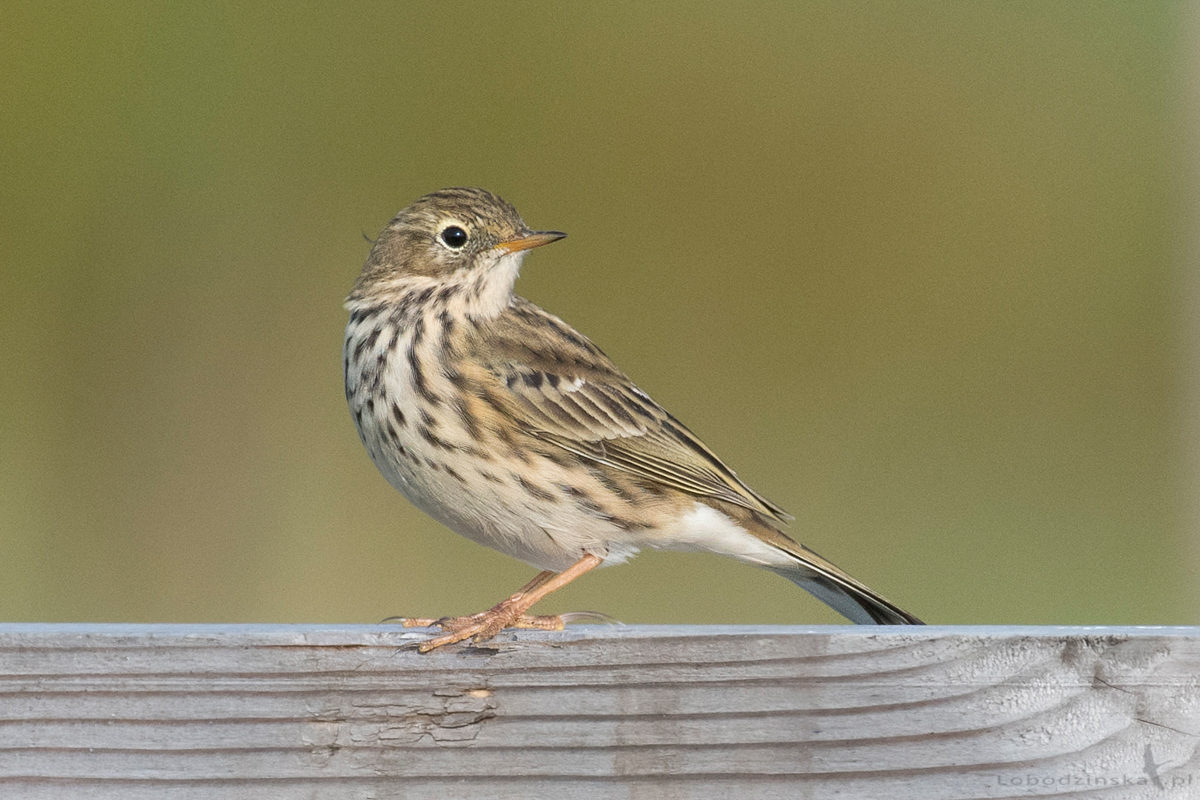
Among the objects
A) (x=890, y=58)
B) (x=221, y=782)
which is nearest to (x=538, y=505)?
(x=221, y=782)

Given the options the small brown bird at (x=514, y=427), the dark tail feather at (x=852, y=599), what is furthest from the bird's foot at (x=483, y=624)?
the dark tail feather at (x=852, y=599)

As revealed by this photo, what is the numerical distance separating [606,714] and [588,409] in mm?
2093

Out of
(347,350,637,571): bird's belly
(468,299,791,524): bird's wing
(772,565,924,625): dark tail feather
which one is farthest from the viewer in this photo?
(468,299,791,524): bird's wing

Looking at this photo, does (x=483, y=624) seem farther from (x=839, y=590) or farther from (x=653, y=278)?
(x=653, y=278)

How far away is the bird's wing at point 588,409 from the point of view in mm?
5059

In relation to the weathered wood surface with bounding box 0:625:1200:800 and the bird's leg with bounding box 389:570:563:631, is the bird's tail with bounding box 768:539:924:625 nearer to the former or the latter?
the bird's leg with bounding box 389:570:563:631

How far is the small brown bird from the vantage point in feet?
16.0

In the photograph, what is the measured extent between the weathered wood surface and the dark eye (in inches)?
86.9

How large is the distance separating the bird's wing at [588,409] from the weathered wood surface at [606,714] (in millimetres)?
1852

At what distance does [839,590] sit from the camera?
493 cm

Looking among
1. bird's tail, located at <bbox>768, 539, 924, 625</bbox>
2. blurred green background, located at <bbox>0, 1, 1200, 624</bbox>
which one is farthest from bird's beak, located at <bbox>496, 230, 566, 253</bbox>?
blurred green background, located at <bbox>0, 1, 1200, 624</bbox>

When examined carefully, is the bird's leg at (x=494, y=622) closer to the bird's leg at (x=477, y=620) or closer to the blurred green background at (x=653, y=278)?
the bird's leg at (x=477, y=620)

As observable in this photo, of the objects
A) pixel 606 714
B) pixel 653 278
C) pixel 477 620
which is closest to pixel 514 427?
pixel 477 620

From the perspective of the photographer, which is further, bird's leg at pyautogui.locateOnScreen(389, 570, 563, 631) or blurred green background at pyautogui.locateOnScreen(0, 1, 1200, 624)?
blurred green background at pyautogui.locateOnScreen(0, 1, 1200, 624)
